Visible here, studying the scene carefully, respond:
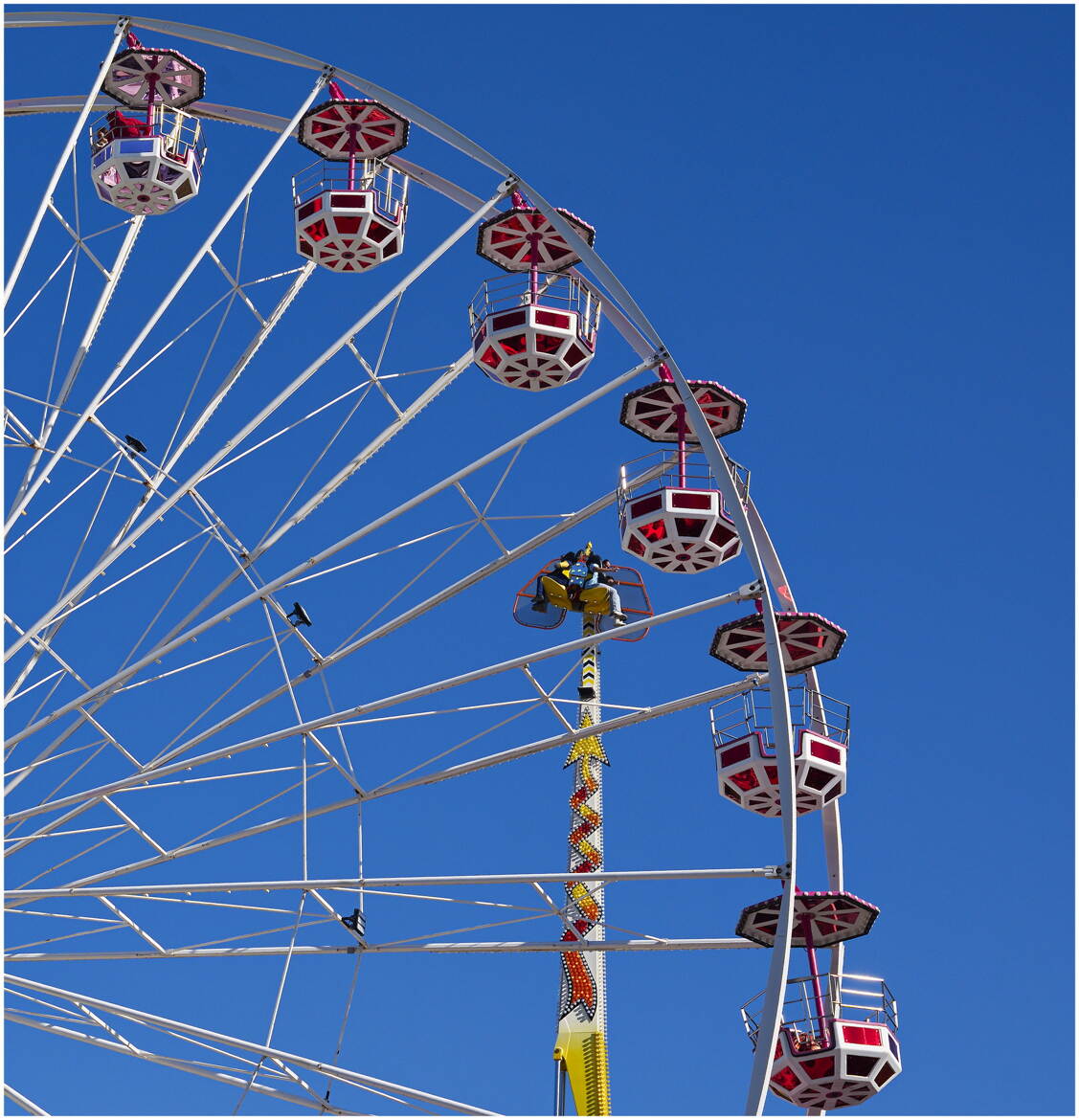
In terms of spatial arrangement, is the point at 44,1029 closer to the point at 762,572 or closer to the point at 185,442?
the point at 185,442

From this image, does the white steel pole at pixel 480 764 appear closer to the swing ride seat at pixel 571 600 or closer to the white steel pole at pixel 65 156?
the white steel pole at pixel 65 156

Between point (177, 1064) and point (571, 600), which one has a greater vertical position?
point (571, 600)

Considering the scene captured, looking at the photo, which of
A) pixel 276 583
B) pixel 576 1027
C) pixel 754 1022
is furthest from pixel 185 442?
pixel 576 1027

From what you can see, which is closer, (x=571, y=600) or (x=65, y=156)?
(x=65, y=156)

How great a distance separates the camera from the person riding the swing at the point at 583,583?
2992cm

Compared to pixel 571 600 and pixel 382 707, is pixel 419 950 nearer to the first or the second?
pixel 382 707

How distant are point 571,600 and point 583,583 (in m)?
0.41

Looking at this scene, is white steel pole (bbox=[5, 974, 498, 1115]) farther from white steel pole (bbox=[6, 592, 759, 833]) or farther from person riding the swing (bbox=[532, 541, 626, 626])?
person riding the swing (bbox=[532, 541, 626, 626])

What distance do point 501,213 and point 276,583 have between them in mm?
4753

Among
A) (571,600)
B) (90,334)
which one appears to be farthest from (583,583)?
(90,334)

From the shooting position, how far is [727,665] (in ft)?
63.9

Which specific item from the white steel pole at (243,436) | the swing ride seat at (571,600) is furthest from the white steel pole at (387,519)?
the swing ride seat at (571,600)

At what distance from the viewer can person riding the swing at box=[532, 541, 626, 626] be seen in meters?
29.9

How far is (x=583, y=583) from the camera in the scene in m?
30.2
